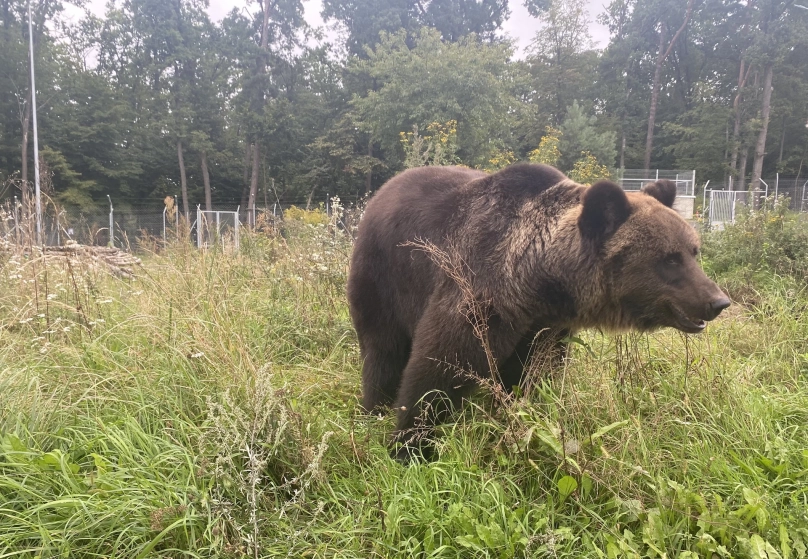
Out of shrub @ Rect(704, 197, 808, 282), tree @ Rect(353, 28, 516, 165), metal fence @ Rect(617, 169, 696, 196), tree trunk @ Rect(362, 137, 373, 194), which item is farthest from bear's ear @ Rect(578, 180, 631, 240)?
tree trunk @ Rect(362, 137, 373, 194)

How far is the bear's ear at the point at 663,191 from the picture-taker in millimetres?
2768

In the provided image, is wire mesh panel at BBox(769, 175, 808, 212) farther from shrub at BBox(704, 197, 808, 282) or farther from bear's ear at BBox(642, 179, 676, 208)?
bear's ear at BBox(642, 179, 676, 208)

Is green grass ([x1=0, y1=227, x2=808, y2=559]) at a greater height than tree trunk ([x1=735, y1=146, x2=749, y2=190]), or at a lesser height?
lesser

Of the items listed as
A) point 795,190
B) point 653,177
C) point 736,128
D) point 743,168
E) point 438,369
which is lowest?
point 438,369

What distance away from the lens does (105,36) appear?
33.8 meters

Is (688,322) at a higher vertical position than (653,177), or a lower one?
lower

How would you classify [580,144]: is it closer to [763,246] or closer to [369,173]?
[369,173]

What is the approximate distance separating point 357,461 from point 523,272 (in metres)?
1.27

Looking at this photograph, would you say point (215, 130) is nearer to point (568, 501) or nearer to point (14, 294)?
point (14, 294)

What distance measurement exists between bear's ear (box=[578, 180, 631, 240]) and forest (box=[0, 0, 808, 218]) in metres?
21.6

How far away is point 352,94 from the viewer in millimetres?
32094

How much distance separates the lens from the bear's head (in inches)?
96.3

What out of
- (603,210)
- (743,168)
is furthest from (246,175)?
(603,210)

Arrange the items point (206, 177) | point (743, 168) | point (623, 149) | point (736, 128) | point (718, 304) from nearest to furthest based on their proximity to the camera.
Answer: point (718, 304) → point (206, 177) → point (743, 168) → point (736, 128) → point (623, 149)
